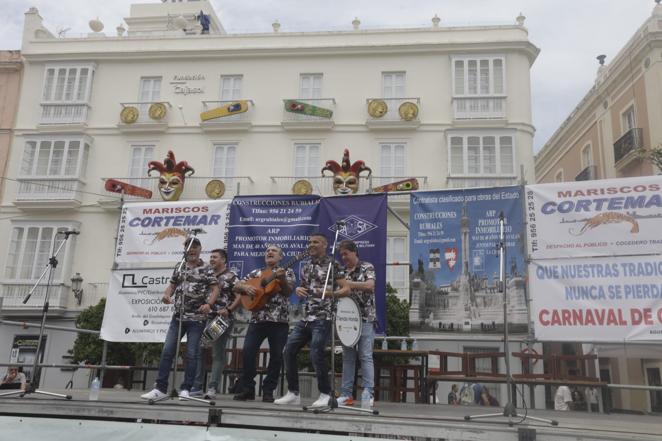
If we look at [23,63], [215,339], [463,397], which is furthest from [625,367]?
[23,63]

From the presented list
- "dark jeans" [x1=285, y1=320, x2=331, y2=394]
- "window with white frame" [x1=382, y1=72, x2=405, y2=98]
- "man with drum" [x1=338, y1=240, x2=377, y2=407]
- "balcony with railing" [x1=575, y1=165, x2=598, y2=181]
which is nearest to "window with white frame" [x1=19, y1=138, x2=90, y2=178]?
"window with white frame" [x1=382, y1=72, x2=405, y2=98]

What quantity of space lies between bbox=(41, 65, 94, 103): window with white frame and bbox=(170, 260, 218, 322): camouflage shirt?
767 inches

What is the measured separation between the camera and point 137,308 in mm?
8344

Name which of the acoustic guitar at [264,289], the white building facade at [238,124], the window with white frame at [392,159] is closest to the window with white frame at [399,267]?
the white building facade at [238,124]

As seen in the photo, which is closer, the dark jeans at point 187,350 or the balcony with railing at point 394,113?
the dark jeans at point 187,350

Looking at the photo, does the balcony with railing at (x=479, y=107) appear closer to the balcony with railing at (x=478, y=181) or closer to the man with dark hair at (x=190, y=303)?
the balcony with railing at (x=478, y=181)

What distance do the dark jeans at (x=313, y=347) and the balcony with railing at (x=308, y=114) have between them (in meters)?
16.4

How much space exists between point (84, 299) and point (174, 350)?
16565 millimetres

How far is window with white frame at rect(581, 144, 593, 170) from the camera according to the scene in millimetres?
24375

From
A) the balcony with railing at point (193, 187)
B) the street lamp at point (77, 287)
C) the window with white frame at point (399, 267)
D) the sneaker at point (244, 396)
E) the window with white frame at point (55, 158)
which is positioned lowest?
the sneaker at point (244, 396)

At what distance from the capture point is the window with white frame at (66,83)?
23.6 meters

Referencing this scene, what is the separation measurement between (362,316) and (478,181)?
15423 millimetres

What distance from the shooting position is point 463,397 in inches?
364

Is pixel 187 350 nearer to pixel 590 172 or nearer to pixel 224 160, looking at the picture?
pixel 224 160
